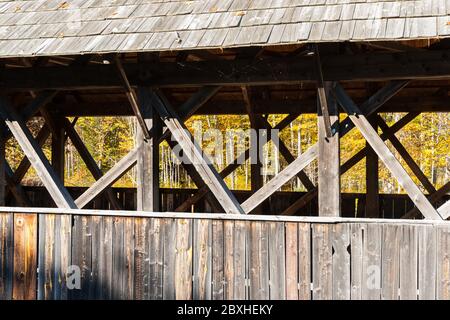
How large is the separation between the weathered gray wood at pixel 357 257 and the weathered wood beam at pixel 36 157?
3.64 metres

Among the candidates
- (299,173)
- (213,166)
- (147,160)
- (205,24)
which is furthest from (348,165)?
(205,24)

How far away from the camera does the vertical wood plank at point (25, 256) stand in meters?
7.19

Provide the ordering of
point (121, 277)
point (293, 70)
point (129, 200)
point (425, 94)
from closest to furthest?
point (293, 70)
point (121, 277)
point (425, 94)
point (129, 200)

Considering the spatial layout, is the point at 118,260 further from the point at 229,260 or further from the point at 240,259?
the point at 240,259

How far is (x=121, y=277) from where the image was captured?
695cm

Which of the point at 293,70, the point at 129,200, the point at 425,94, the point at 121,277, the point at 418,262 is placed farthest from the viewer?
the point at 129,200

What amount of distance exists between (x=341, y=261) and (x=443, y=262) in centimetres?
111

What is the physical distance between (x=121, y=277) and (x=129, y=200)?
4.97 m

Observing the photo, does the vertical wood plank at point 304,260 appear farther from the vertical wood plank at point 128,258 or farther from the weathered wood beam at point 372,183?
the weathered wood beam at point 372,183

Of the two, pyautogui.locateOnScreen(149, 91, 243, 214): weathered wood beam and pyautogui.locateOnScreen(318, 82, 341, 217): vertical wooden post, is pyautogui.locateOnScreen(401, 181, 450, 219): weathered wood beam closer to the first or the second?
pyautogui.locateOnScreen(318, 82, 341, 217): vertical wooden post

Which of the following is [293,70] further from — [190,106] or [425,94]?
[425,94]

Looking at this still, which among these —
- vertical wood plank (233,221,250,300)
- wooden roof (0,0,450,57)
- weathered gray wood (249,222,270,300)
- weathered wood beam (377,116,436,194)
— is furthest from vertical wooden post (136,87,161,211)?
weathered wood beam (377,116,436,194)

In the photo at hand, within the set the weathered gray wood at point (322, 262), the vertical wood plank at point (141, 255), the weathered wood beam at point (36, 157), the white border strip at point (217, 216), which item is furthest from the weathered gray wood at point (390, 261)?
the weathered wood beam at point (36, 157)
